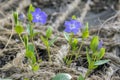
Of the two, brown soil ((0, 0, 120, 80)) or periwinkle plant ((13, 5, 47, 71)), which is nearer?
periwinkle plant ((13, 5, 47, 71))

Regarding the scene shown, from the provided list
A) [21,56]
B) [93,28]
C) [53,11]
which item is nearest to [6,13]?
[53,11]

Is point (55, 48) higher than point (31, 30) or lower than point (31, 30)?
lower

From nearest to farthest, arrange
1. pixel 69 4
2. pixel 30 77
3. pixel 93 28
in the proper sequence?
pixel 30 77 < pixel 93 28 < pixel 69 4

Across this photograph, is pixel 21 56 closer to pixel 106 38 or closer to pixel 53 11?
pixel 106 38

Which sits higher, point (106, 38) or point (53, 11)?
point (53, 11)

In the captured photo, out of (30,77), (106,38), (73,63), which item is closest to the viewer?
(30,77)

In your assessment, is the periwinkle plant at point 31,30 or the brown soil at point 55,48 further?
the brown soil at point 55,48

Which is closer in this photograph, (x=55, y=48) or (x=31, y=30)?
(x=31, y=30)

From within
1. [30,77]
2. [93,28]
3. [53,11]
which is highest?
[53,11]

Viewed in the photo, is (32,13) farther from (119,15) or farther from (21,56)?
(119,15)

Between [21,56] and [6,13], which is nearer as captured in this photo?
[21,56]
